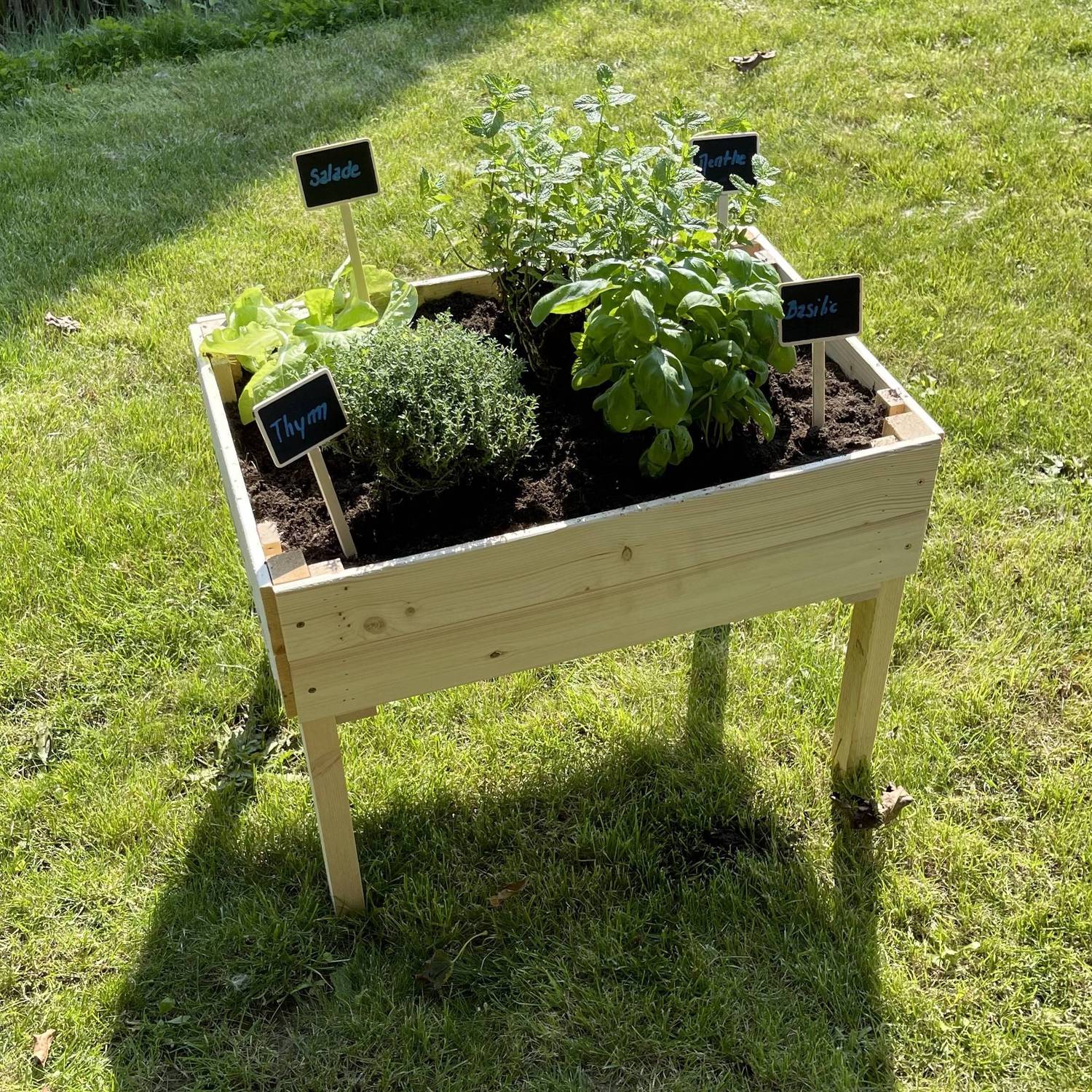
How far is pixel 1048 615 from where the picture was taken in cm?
279

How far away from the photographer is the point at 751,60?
5.43 meters

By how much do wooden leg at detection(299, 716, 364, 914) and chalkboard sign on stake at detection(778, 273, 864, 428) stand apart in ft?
3.51

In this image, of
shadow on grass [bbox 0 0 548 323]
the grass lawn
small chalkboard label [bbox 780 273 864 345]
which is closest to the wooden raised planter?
small chalkboard label [bbox 780 273 864 345]

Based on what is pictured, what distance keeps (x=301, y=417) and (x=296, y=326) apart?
1.75ft

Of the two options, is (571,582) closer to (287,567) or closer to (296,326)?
(287,567)

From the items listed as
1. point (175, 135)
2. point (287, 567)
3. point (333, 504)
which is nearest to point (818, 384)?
point (333, 504)

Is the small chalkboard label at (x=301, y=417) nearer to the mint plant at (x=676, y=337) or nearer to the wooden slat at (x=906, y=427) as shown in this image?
the mint plant at (x=676, y=337)

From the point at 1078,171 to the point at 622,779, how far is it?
3526 mm

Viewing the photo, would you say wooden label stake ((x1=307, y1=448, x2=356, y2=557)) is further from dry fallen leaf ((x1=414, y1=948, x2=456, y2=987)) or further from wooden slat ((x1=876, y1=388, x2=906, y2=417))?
wooden slat ((x1=876, y1=388, x2=906, y2=417))

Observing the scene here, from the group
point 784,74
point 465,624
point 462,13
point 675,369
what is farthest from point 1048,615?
point 462,13

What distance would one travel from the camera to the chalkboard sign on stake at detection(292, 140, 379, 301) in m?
2.12

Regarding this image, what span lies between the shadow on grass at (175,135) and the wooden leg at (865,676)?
2.79 meters

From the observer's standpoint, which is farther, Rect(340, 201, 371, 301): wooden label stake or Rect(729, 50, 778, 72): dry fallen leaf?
Rect(729, 50, 778, 72): dry fallen leaf

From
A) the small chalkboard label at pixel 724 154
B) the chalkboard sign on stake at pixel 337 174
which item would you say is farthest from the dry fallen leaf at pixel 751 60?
the chalkboard sign on stake at pixel 337 174
